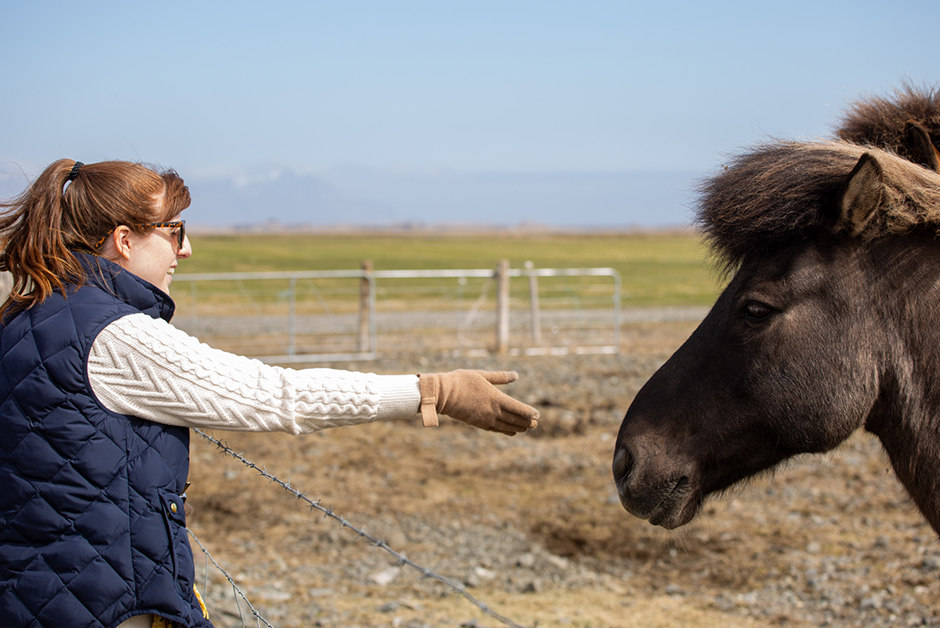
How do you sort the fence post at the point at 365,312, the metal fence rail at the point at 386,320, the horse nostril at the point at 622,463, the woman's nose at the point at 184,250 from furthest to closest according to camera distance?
the metal fence rail at the point at 386,320, the fence post at the point at 365,312, the horse nostril at the point at 622,463, the woman's nose at the point at 184,250

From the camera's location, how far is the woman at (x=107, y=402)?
149 cm

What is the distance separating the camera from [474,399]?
188 cm

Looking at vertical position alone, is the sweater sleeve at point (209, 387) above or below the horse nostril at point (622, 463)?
above

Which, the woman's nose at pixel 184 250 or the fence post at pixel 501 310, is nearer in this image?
the woman's nose at pixel 184 250

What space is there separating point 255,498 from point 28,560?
4458 mm

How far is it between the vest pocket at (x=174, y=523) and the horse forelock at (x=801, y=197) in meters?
1.64

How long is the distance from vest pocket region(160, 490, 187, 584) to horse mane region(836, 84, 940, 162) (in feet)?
7.19

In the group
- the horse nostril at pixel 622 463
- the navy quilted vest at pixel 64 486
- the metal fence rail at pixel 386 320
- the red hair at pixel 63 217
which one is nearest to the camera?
the navy quilted vest at pixel 64 486

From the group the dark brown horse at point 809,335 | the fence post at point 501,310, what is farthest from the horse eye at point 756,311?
the fence post at point 501,310

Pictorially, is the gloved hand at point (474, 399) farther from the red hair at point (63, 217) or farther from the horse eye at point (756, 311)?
the red hair at point (63, 217)

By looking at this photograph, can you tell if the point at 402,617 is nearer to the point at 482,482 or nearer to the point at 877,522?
the point at 482,482

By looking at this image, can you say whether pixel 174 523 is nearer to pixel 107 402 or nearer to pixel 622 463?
pixel 107 402

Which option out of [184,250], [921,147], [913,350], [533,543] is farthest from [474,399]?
[533,543]

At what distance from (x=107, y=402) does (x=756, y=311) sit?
1.67 m
